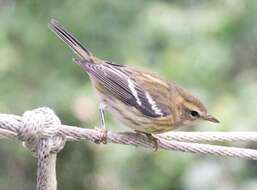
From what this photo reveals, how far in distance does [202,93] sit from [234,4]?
627mm

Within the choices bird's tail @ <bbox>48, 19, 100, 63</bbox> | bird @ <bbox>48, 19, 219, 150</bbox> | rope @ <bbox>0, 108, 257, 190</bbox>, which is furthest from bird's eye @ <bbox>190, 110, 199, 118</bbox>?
rope @ <bbox>0, 108, 257, 190</bbox>

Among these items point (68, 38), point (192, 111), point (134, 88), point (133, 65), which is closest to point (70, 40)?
point (68, 38)

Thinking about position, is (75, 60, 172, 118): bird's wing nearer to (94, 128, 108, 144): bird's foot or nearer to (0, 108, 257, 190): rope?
(94, 128, 108, 144): bird's foot

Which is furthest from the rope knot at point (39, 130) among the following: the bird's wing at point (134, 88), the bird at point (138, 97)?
the bird's wing at point (134, 88)

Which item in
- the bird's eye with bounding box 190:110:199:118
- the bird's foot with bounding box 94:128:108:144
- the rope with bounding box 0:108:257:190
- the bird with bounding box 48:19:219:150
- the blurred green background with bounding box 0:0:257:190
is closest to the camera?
the rope with bounding box 0:108:257:190

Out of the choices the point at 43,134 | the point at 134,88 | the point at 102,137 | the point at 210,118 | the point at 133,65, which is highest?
the point at 133,65

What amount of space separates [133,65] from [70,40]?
82cm

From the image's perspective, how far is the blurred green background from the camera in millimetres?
3893

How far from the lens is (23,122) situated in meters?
2.46

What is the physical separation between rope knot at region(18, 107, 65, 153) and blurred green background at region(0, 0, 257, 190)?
1.31 meters

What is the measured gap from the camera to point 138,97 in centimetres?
348

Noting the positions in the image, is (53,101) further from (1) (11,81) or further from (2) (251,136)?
(2) (251,136)

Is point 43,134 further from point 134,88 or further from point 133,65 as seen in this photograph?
point 133,65

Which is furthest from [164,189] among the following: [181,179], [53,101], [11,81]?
Result: [11,81]
